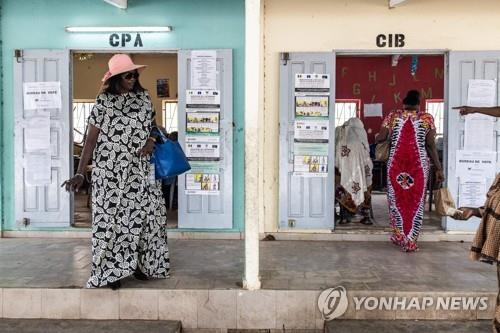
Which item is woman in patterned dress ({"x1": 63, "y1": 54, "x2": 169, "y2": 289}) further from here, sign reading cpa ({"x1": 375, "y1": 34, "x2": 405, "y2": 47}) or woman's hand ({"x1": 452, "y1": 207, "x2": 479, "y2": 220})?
sign reading cpa ({"x1": 375, "y1": 34, "x2": 405, "y2": 47})

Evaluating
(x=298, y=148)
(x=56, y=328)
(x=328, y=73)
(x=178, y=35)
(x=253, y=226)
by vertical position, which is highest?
(x=178, y=35)

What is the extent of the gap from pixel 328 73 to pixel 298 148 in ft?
3.15

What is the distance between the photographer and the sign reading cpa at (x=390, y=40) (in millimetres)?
6223

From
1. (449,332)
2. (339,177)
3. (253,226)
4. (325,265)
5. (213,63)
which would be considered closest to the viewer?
(449,332)

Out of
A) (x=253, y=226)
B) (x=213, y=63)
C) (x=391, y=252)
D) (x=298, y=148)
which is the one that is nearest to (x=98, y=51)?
(x=213, y=63)

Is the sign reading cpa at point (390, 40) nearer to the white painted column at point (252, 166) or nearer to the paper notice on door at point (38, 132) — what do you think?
the white painted column at point (252, 166)

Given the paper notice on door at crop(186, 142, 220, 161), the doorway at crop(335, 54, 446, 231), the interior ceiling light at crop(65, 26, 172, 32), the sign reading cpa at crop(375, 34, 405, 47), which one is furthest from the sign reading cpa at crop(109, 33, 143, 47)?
the doorway at crop(335, 54, 446, 231)

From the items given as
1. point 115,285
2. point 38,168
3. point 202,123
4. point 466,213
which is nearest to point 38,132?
point 38,168

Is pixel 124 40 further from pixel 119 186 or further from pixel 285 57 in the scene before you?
pixel 119 186

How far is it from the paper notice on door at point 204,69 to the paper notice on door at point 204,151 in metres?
0.68

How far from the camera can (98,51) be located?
6383 mm

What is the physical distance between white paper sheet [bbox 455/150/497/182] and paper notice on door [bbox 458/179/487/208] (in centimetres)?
6

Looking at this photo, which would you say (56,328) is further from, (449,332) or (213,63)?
(213,63)

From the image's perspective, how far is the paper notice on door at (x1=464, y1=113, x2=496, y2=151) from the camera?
6.19 metres
